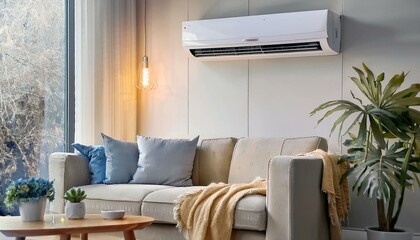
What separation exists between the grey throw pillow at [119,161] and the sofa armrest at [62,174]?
0.77 ft

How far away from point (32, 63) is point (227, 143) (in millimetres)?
1633

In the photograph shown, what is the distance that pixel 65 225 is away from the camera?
10.4 feet

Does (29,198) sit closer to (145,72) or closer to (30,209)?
(30,209)

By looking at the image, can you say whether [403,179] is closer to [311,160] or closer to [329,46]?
[311,160]

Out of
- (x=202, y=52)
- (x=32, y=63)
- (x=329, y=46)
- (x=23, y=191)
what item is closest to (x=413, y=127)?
(x=329, y=46)

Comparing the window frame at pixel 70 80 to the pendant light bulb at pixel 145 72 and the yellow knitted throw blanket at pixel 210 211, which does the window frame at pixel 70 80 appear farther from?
the yellow knitted throw blanket at pixel 210 211

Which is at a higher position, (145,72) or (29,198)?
(145,72)

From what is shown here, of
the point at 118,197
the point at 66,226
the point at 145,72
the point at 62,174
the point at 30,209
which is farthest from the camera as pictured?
the point at 145,72

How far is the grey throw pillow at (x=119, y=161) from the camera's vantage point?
4.66m

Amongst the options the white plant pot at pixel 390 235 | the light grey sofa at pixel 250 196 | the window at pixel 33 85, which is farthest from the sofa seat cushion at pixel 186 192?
the window at pixel 33 85

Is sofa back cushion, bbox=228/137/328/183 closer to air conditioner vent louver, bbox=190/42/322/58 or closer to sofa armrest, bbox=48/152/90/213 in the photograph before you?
air conditioner vent louver, bbox=190/42/322/58

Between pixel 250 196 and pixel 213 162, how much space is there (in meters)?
1.00

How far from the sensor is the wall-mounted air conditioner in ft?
15.1

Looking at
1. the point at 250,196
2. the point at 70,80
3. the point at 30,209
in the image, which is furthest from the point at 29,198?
the point at 70,80
